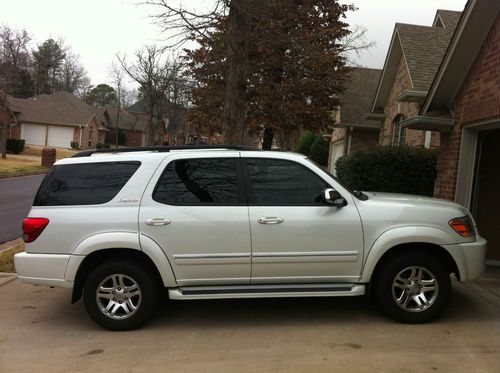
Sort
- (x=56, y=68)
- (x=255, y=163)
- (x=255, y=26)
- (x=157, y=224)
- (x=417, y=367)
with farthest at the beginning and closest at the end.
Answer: (x=56, y=68), (x=255, y=26), (x=255, y=163), (x=157, y=224), (x=417, y=367)

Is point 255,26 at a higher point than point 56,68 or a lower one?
lower

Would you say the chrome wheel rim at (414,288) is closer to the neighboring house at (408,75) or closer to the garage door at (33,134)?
the neighboring house at (408,75)

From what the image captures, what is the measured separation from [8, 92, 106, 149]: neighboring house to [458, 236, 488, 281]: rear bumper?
4775cm

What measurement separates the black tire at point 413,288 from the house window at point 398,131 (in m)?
11.0

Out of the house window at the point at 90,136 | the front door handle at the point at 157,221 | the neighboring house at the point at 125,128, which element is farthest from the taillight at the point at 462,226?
the neighboring house at the point at 125,128

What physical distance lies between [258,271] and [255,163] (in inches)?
44.4

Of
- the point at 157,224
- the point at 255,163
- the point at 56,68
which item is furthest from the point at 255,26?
the point at 56,68

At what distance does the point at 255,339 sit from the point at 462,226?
244cm

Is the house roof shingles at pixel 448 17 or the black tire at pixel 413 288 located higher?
the house roof shingles at pixel 448 17

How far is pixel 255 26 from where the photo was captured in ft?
36.4

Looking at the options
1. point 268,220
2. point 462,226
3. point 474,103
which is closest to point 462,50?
point 474,103

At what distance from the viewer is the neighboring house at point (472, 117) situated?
698 cm

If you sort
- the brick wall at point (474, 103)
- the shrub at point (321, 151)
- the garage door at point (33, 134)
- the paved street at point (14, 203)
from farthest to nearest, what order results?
1. the garage door at point (33, 134)
2. the shrub at point (321, 151)
3. the paved street at point (14, 203)
4. the brick wall at point (474, 103)

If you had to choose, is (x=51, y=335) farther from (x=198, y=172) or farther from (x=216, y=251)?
(x=198, y=172)
